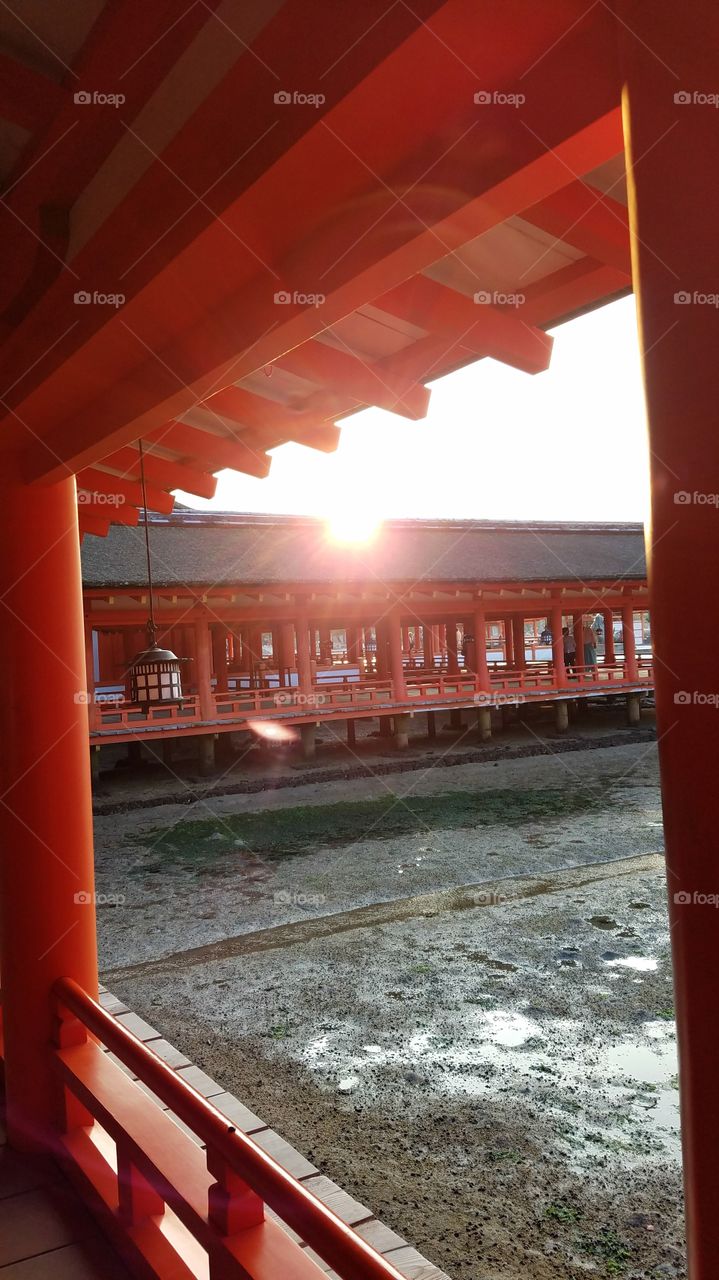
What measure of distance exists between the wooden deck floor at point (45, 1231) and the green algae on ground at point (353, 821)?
21.5 ft

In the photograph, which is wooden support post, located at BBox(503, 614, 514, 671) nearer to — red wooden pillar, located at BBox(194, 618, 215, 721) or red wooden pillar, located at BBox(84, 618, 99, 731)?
red wooden pillar, located at BBox(194, 618, 215, 721)

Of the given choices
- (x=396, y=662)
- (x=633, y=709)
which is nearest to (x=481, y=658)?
(x=396, y=662)

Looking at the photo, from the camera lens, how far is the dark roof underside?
14688 mm

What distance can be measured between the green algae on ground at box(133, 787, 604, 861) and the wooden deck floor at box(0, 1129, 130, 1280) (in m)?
6.56

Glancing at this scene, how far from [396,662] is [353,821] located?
568 cm

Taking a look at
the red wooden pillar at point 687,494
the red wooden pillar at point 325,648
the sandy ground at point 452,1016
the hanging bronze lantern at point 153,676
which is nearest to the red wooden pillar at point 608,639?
the red wooden pillar at point 325,648

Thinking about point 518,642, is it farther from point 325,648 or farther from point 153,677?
point 153,677

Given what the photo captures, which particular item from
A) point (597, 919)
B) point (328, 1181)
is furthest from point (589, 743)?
point (328, 1181)

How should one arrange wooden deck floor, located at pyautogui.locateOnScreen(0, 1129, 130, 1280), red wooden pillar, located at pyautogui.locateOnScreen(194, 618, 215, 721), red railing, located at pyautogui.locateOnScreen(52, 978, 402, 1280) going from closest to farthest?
red railing, located at pyautogui.locateOnScreen(52, 978, 402, 1280) → wooden deck floor, located at pyautogui.locateOnScreen(0, 1129, 130, 1280) → red wooden pillar, located at pyautogui.locateOnScreen(194, 618, 215, 721)

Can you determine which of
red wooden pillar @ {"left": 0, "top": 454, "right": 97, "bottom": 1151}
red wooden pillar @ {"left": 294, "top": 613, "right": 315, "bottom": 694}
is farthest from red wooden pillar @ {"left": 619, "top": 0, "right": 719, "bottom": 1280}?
red wooden pillar @ {"left": 294, "top": 613, "right": 315, "bottom": 694}

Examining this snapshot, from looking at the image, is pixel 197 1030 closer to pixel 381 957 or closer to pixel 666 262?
pixel 381 957

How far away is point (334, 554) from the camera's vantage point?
16.8 metres

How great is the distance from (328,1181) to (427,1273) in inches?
24.5

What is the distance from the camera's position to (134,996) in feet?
18.5
